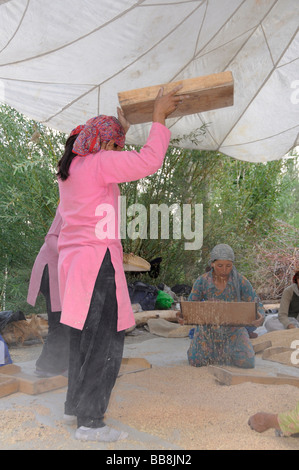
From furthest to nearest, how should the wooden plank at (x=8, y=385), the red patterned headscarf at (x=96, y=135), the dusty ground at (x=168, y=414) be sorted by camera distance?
the wooden plank at (x=8, y=385) → the red patterned headscarf at (x=96, y=135) → the dusty ground at (x=168, y=414)

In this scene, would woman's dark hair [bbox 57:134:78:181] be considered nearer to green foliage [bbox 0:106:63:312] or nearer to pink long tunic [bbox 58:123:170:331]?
pink long tunic [bbox 58:123:170:331]

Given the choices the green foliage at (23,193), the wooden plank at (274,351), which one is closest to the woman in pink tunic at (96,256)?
the wooden plank at (274,351)

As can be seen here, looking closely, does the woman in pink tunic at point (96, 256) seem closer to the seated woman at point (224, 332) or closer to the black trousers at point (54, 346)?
the black trousers at point (54, 346)

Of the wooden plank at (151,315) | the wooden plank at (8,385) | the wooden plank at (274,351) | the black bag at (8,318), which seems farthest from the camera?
the wooden plank at (151,315)

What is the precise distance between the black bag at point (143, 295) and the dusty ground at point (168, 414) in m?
2.54

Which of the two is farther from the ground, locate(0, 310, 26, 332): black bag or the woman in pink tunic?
the woman in pink tunic

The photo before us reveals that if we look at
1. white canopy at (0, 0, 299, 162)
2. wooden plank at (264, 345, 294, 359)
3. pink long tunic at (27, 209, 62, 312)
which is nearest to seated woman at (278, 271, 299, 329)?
wooden plank at (264, 345, 294, 359)

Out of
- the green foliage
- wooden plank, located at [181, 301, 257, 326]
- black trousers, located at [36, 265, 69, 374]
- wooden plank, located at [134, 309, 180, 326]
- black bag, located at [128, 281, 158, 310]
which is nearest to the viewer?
wooden plank, located at [181, 301, 257, 326]

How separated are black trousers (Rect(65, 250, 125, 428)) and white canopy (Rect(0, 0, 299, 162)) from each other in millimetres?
1781

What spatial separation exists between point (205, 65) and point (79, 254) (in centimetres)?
239

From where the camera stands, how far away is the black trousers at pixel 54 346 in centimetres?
342

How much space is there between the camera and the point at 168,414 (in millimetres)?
2584

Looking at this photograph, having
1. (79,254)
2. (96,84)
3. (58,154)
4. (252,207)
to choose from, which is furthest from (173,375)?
(252,207)

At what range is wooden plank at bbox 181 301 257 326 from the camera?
10.8 ft
